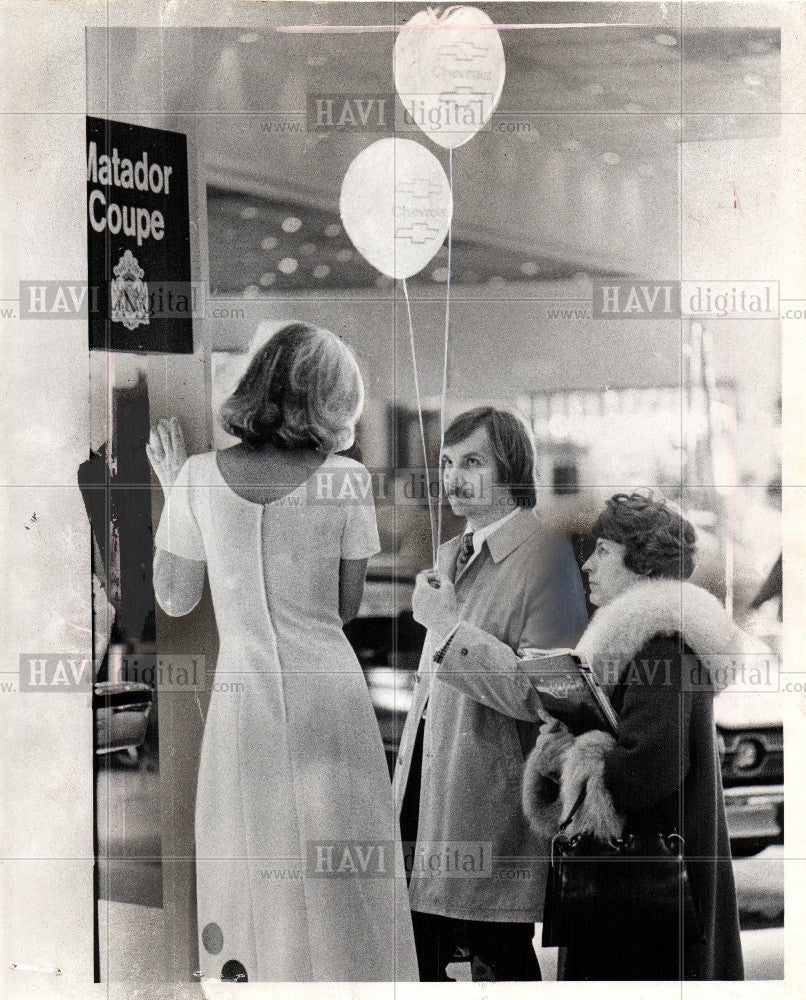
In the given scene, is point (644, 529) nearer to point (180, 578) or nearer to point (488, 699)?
point (488, 699)

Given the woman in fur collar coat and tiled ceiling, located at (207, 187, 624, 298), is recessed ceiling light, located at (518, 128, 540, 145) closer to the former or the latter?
tiled ceiling, located at (207, 187, 624, 298)

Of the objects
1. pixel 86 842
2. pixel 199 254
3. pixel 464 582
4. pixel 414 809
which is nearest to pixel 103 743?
pixel 86 842

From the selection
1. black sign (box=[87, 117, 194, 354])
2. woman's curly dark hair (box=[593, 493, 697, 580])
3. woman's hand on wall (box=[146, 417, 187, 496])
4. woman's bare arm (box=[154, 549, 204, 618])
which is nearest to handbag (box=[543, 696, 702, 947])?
woman's curly dark hair (box=[593, 493, 697, 580])

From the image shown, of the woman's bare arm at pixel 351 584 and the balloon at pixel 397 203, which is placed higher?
the balloon at pixel 397 203

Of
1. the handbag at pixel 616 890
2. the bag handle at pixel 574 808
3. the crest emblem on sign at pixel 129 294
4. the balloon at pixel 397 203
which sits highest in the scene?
the balloon at pixel 397 203

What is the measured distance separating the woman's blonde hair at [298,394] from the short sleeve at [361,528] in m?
0.15

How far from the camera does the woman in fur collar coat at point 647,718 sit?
280 centimetres

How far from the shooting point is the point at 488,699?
9.21 ft

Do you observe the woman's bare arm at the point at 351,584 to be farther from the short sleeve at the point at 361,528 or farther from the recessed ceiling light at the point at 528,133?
the recessed ceiling light at the point at 528,133

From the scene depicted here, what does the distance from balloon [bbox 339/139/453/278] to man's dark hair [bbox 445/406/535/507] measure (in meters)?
0.42

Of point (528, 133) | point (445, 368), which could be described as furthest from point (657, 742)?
point (528, 133)

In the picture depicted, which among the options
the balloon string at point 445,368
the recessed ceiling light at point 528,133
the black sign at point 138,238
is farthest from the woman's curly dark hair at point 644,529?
the black sign at point 138,238

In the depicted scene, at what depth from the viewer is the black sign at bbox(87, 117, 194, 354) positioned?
283cm

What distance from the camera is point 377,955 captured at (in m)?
2.86
